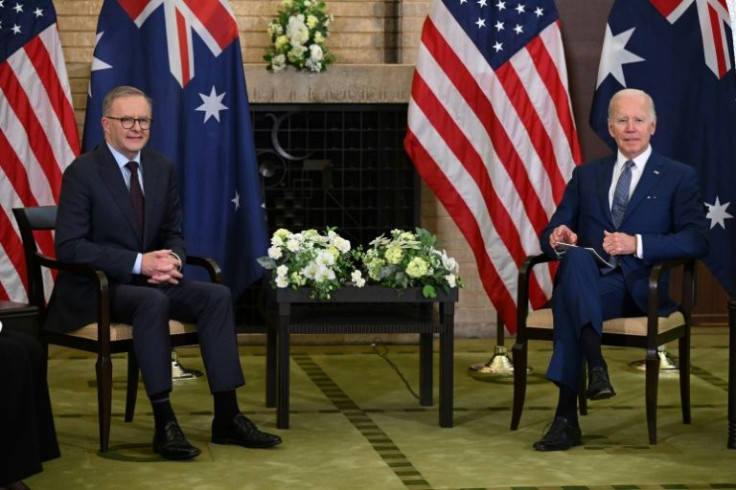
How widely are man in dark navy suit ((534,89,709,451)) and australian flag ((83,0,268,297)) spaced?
5.92 ft

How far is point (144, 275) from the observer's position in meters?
5.84

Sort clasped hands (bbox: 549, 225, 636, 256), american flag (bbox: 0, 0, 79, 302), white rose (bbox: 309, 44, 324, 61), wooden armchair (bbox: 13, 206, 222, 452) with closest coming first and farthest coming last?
wooden armchair (bbox: 13, 206, 222, 452) < clasped hands (bbox: 549, 225, 636, 256) < american flag (bbox: 0, 0, 79, 302) < white rose (bbox: 309, 44, 324, 61)

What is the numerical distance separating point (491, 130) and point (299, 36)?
120cm

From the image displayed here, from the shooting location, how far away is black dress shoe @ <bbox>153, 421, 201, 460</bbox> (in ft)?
17.7

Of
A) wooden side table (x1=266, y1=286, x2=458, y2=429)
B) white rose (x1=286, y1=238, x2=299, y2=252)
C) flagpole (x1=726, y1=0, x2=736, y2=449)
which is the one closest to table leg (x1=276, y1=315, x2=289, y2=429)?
wooden side table (x1=266, y1=286, x2=458, y2=429)

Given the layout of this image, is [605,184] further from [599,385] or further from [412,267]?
[599,385]

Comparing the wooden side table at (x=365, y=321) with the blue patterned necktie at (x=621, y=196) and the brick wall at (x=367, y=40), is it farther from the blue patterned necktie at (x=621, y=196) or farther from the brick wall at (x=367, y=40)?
the brick wall at (x=367, y=40)

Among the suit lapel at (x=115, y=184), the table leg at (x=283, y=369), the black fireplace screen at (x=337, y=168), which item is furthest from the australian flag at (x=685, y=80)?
the suit lapel at (x=115, y=184)

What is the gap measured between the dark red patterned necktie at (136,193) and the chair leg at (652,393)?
2059 mm

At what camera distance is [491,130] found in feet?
24.7

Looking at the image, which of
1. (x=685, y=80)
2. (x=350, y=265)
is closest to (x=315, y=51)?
(x=685, y=80)

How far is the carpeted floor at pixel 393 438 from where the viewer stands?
16.9 ft

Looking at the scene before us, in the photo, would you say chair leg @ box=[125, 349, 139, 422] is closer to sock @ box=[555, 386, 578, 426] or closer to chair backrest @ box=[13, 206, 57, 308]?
chair backrest @ box=[13, 206, 57, 308]

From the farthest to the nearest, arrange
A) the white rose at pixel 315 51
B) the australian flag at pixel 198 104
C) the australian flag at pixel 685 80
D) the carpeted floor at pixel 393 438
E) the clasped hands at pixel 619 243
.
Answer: the white rose at pixel 315 51 < the australian flag at pixel 685 80 < the australian flag at pixel 198 104 < the clasped hands at pixel 619 243 < the carpeted floor at pixel 393 438
